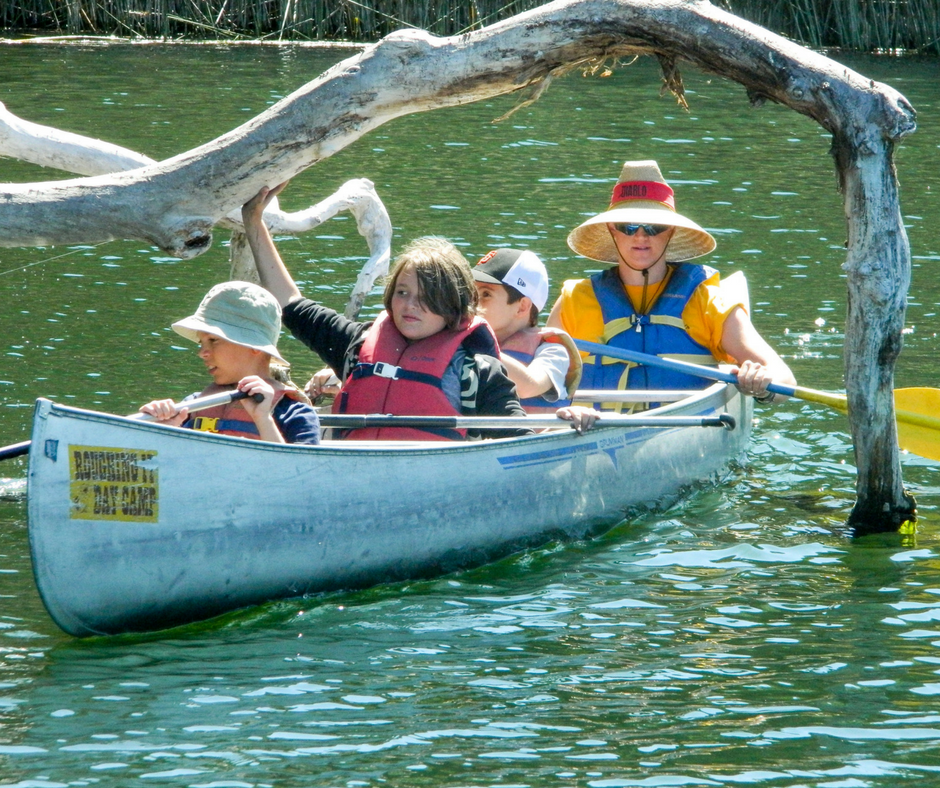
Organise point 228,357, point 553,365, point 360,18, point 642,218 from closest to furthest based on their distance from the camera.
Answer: point 228,357 → point 553,365 → point 642,218 → point 360,18

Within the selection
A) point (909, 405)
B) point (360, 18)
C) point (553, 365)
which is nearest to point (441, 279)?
point (553, 365)

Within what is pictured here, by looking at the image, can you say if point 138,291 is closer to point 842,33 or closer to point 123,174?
point 123,174

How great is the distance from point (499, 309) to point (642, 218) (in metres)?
1.00

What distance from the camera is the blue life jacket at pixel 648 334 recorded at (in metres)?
6.53

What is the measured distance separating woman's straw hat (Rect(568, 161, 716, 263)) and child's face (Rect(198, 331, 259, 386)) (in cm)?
221

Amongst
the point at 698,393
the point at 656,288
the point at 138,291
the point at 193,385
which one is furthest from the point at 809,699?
the point at 138,291

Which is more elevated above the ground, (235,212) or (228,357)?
(235,212)

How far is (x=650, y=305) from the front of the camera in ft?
21.6

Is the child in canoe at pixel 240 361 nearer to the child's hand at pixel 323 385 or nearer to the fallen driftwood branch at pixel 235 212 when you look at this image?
the child's hand at pixel 323 385

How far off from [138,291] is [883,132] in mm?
5450

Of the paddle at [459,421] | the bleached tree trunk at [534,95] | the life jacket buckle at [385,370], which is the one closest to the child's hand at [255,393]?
the paddle at [459,421]

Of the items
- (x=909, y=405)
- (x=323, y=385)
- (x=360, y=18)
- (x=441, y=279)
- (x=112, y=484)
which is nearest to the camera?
(x=112, y=484)

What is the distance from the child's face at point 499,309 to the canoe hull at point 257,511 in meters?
0.57

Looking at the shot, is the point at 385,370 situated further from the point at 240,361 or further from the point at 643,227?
the point at 643,227
